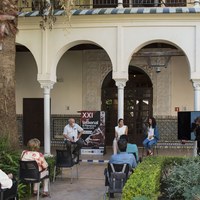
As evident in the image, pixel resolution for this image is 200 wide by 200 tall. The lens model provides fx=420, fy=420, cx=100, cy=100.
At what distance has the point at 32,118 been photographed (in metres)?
18.6

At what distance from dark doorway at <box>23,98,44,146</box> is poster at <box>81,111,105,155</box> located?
369cm

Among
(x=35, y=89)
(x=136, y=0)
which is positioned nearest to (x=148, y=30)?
(x=136, y=0)

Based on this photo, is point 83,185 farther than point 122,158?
Yes

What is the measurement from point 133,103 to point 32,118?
4.51 meters

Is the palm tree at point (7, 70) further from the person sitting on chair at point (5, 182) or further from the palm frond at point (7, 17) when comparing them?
the person sitting on chair at point (5, 182)

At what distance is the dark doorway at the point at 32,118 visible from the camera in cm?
1853

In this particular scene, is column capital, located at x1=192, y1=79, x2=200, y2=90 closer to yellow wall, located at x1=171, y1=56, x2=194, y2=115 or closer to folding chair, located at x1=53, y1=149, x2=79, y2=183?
yellow wall, located at x1=171, y1=56, x2=194, y2=115

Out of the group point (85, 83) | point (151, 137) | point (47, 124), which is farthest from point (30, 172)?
point (85, 83)

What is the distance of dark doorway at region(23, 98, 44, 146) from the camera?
18.5 meters

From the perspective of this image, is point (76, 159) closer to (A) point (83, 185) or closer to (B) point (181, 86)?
(A) point (83, 185)

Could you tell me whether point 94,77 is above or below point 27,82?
above

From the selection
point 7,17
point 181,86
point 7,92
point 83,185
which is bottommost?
point 83,185

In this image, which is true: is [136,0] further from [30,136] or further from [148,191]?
[148,191]

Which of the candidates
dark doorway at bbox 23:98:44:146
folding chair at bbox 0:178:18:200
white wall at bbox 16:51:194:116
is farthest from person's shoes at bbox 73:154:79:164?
dark doorway at bbox 23:98:44:146
